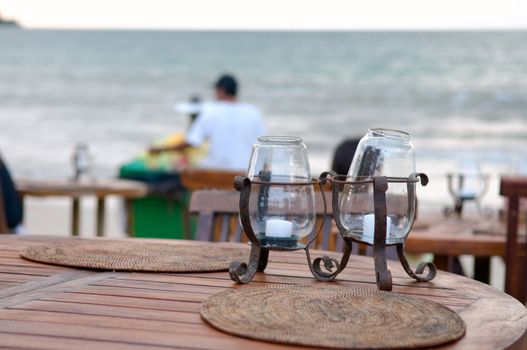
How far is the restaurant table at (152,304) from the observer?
55.4 inches

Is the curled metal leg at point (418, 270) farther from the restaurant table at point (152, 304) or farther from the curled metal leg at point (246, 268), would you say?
the curled metal leg at point (246, 268)

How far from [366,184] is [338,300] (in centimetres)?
30

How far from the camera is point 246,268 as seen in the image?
1.85 m

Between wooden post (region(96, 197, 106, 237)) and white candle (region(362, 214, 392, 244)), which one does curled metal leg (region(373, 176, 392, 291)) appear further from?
wooden post (region(96, 197, 106, 237))

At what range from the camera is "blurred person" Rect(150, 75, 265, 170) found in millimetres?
6078

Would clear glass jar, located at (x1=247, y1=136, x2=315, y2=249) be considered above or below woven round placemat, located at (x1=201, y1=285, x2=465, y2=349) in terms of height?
above

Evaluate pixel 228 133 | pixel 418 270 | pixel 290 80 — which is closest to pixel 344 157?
pixel 228 133

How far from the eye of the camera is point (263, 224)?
6.27 feet

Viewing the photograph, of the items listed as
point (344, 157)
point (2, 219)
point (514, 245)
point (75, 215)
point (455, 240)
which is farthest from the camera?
point (75, 215)

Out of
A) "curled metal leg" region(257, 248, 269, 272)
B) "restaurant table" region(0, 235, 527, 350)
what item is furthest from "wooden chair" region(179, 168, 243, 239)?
"curled metal leg" region(257, 248, 269, 272)

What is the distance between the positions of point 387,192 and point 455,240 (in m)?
1.31

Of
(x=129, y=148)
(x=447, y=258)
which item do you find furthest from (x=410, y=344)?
(x=129, y=148)

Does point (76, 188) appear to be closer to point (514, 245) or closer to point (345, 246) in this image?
point (514, 245)

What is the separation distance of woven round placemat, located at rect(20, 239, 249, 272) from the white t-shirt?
380 cm
